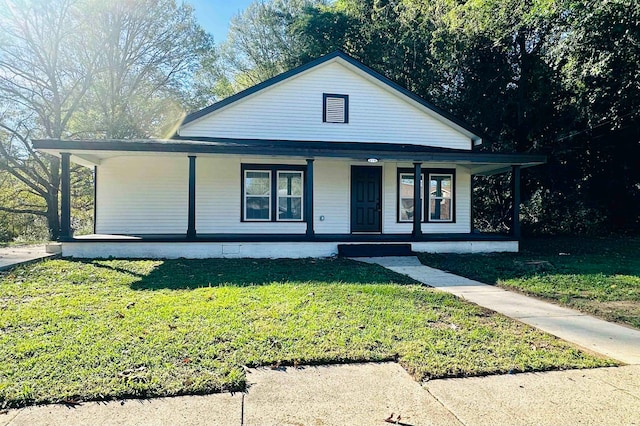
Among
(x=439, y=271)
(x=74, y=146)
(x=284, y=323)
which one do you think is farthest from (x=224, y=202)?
(x=284, y=323)

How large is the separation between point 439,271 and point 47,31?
22239 millimetres

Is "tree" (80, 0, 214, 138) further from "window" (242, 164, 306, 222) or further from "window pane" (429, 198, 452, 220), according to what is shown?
"window pane" (429, 198, 452, 220)

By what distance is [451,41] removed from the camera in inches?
704

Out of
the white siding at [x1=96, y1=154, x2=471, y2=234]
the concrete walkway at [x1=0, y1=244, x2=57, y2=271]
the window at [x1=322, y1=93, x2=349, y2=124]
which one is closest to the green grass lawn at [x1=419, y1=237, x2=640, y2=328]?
the window at [x1=322, y1=93, x2=349, y2=124]

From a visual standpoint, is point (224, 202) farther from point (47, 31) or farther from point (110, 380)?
point (47, 31)

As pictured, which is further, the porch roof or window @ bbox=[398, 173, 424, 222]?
window @ bbox=[398, 173, 424, 222]

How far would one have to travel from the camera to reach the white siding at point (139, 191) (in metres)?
12.4

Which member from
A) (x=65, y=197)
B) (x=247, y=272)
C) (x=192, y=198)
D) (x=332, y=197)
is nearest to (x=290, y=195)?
(x=332, y=197)

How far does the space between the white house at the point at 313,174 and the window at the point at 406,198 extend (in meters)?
0.03

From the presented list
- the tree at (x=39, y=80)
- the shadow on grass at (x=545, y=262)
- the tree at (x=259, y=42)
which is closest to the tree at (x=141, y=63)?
the tree at (x=39, y=80)

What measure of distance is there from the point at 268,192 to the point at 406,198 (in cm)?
458

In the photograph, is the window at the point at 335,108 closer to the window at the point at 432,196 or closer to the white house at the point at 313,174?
the white house at the point at 313,174

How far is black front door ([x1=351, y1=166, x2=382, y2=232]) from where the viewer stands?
13266 mm

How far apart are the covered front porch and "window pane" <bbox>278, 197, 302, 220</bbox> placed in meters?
0.14
